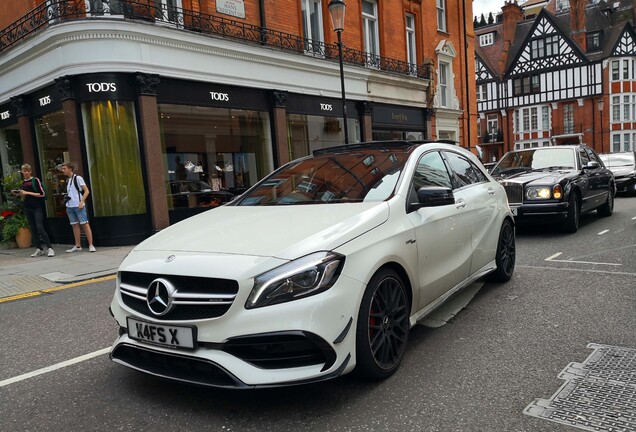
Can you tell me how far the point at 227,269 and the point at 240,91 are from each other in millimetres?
11915

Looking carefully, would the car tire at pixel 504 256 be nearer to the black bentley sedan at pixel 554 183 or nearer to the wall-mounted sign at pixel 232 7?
the black bentley sedan at pixel 554 183

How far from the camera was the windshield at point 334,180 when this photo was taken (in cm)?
377

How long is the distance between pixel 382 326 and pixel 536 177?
6.80m

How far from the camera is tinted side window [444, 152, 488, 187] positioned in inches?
189

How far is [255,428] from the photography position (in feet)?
8.71

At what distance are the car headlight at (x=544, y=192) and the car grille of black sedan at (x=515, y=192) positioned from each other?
12cm

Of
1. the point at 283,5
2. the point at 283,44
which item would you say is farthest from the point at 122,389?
the point at 283,5

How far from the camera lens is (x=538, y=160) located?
9.68m

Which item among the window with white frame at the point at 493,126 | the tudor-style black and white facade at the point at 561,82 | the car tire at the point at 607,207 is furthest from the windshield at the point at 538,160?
the window with white frame at the point at 493,126

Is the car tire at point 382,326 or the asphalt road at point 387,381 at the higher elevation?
the car tire at point 382,326

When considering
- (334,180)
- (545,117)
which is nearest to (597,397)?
(334,180)

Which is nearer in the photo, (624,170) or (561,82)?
(624,170)

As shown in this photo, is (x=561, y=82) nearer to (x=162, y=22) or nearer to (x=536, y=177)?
(x=536, y=177)

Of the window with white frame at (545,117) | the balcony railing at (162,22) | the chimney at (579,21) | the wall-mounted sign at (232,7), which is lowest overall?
the window with white frame at (545,117)
